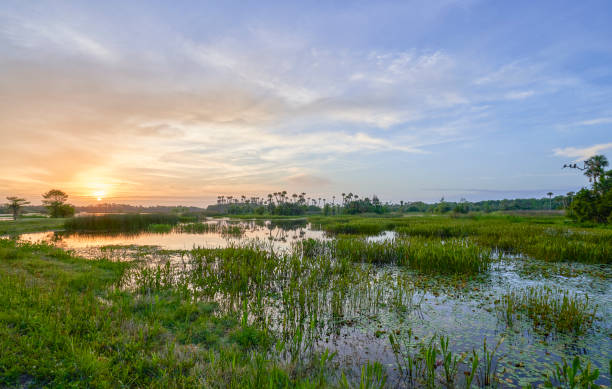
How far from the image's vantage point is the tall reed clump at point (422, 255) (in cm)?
1283

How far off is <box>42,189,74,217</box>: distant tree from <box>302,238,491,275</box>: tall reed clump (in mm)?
67319

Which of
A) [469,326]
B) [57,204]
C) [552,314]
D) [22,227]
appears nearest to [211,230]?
[22,227]

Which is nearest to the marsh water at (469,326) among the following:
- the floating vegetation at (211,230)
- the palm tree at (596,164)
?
the floating vegetation at (211,230)

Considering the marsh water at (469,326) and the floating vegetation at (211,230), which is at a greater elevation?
the floating vegetation at (211,230)

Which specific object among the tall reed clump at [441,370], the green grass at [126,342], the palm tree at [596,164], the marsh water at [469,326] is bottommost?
the marsh water at [469,326]

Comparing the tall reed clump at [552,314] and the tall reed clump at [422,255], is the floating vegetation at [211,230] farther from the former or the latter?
the tall reed clump at [552,314]

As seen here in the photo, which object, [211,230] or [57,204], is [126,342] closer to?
[211,230]

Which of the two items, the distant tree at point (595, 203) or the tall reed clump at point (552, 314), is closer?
the tall reed clump at point (552, 314)

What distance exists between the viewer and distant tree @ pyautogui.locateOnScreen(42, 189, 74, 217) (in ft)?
190

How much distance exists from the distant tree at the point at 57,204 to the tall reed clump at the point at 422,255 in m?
67.3

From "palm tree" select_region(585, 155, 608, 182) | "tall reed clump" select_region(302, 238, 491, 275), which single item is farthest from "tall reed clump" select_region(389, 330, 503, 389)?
"palm tree" select_region(585, 155, 608, 182)

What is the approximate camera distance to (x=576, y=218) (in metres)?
38.6

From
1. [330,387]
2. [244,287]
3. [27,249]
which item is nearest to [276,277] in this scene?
[244,287]

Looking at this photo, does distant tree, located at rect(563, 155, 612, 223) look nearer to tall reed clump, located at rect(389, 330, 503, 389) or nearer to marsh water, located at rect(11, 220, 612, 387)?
marsh water, located at rect(11, 220, 612, 387)
